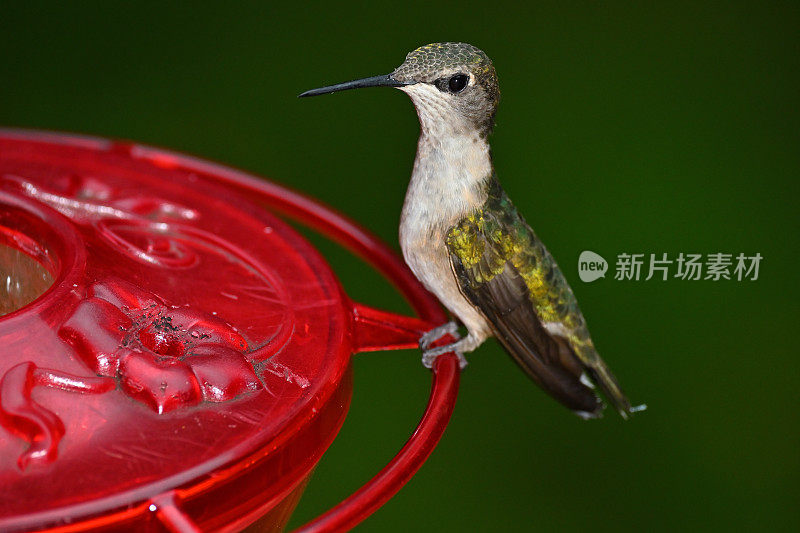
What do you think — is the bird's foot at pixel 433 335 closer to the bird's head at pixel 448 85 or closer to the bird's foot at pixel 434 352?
the bird's foot at pixel 434 352

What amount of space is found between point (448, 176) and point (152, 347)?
2.05ft

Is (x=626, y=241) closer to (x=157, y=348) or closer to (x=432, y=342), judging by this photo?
(x=432, y=342)

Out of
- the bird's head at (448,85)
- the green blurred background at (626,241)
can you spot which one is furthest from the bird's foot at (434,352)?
the green blurred background at (626,241)

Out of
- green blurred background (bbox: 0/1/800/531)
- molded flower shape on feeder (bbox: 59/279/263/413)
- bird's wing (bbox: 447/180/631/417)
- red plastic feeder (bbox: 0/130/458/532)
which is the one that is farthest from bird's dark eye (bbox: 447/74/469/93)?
green blurred background (bbox: 0/1/800/531)

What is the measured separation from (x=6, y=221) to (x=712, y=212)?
2.52 m

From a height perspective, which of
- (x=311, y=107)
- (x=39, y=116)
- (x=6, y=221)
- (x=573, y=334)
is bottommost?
(x=6, y=221)

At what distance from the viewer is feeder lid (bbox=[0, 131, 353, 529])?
50.6 inches

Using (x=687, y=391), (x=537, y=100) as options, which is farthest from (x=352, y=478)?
(x=537, y=100)

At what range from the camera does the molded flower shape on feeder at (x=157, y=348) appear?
1407 mm

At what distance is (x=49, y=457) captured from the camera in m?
1.27

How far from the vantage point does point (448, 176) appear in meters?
1.83

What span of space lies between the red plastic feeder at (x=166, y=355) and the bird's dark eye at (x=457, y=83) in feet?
1.29

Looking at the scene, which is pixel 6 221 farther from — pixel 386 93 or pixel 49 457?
pixel 386 93

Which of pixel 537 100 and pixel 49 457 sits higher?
pixel 537 100
